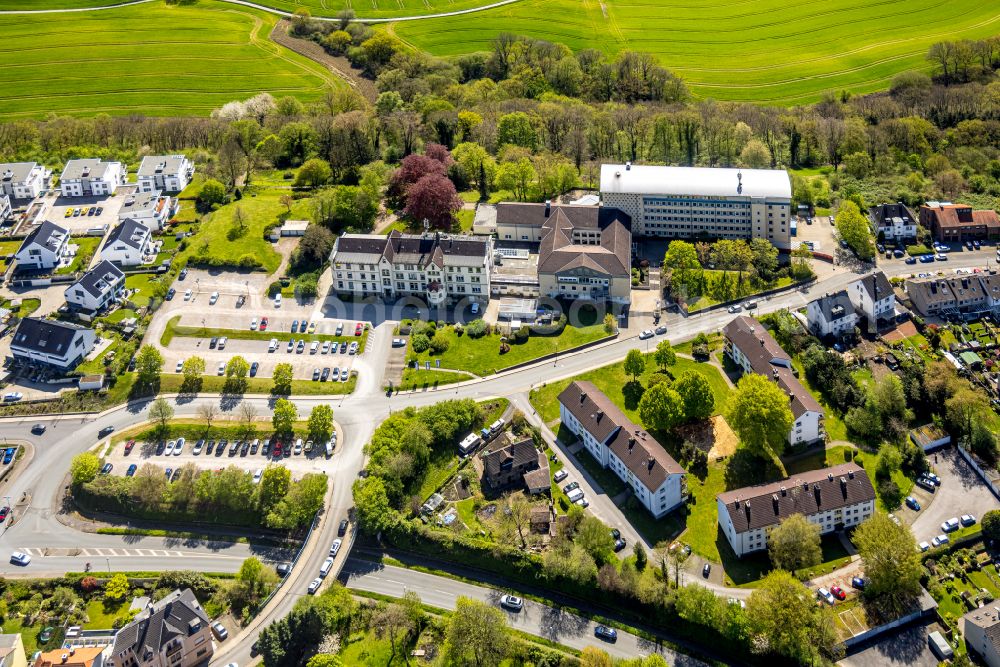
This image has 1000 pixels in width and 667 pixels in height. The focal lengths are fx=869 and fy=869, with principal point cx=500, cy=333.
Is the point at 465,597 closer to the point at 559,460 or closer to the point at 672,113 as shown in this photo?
the point at 559,460

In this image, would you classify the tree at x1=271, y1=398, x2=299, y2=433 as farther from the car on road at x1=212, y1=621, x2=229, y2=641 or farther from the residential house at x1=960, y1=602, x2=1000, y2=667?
the residential house at x1=960, y1=602, x2=1000, y2=667

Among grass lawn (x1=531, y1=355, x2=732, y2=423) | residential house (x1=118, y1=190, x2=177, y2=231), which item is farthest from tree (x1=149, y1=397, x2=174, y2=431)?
residential house (x1=118, y1=190, x2=177, y2=231)

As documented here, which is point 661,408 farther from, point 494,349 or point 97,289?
point 97,289

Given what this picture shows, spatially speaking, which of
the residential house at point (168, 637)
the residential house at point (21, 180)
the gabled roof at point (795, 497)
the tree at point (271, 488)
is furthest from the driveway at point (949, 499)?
the residential house at point (21, 180)

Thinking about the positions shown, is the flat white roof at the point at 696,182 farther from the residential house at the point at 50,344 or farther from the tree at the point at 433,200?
the residential house at the point at 50,344


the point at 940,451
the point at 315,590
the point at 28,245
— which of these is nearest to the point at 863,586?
the point at 940,451

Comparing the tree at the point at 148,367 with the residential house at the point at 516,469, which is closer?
the residential house at the point at 516,469

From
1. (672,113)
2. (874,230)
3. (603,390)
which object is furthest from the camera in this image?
(672,113)
